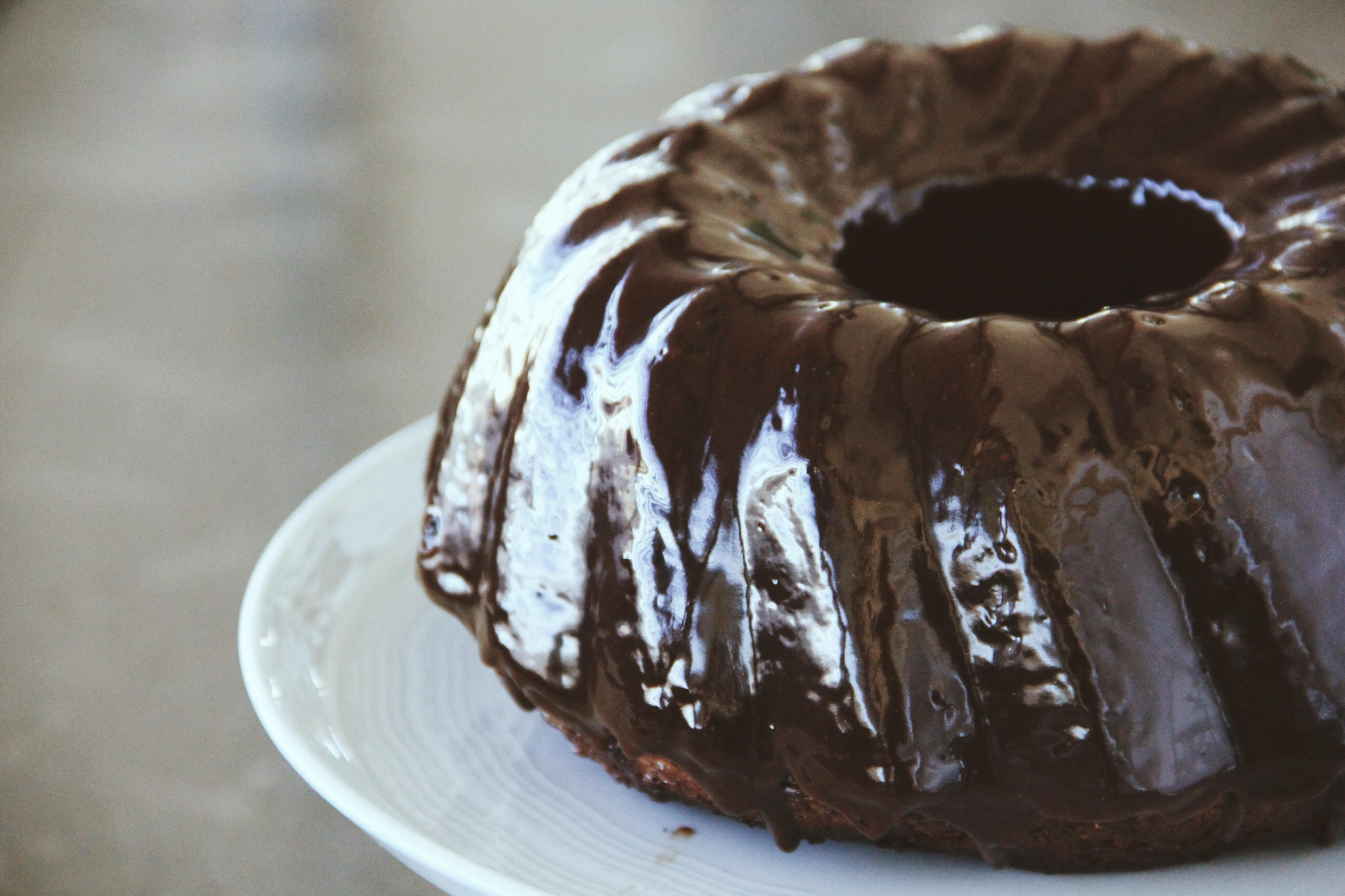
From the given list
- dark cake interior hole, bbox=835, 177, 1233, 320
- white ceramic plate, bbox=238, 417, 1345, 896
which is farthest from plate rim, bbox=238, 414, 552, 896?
dark cake interior hole, bbox=835, 177, 1233, 320

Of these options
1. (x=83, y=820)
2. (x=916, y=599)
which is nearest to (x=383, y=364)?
(x=83, y=820)

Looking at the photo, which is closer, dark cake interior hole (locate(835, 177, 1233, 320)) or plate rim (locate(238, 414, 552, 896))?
plate rim (locate(238, 414, 552, 896))

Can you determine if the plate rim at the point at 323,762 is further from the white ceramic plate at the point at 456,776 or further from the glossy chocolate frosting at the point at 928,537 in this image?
the glossy chocolate frosting at the point at 928,537

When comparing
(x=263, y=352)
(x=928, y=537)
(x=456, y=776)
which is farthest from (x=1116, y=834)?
(x=263, y=352)

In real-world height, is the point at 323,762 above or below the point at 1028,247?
below

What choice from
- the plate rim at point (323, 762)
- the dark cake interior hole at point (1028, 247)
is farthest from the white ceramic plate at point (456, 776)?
the dark cake interior hole at point (1028, 247)

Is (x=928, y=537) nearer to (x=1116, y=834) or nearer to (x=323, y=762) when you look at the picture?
(x=1116, y=834)

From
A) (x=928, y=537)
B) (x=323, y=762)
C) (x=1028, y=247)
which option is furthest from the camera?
(x=1028, y=247)

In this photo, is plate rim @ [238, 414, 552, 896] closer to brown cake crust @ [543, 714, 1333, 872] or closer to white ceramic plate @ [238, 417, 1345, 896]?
white ceramic plate @ [238, 417, 1345, 896]
